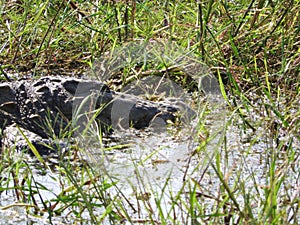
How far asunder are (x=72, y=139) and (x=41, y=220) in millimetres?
582

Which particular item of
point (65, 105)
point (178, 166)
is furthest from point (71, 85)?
point (178, 166)

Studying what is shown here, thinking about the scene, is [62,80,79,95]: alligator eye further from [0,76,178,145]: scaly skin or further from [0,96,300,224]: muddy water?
[0,96,300,224]: muddy water

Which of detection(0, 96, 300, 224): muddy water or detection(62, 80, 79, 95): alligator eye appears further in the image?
detection(62, 80, 79, 95): alligator eye

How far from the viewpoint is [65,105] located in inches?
101

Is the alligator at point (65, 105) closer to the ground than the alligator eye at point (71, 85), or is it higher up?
closer to the ground

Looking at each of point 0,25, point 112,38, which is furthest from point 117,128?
point 0,25

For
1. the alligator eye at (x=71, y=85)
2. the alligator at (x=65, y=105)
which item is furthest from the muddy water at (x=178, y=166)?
the alligator eye at (x=71, y=85)

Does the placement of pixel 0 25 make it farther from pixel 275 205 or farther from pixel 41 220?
pixel 275 205

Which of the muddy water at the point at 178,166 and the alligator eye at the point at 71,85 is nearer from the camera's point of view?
the muddy water at the point at 178,166

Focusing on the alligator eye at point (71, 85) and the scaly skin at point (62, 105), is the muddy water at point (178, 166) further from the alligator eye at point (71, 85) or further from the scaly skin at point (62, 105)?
the alligator eye at point (71, 85)

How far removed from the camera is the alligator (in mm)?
2551

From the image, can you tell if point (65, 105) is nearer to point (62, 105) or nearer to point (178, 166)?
point (62, 105)

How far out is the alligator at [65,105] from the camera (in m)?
2.55

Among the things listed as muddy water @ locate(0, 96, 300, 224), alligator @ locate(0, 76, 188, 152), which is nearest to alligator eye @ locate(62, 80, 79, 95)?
alligator @ locate(0, 76, 188, 152)
